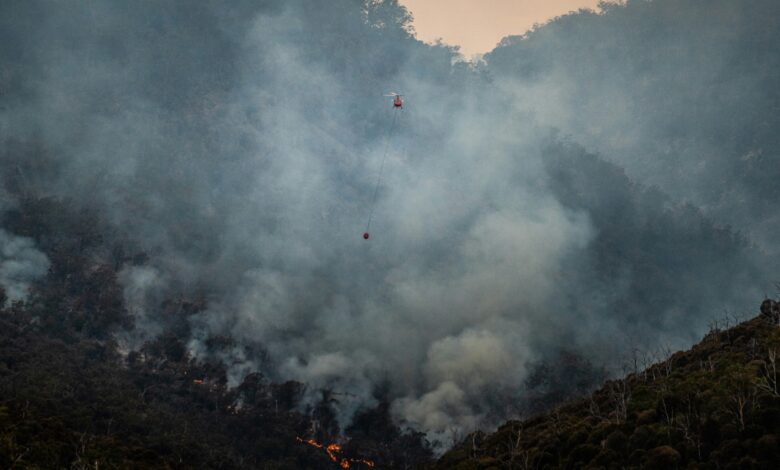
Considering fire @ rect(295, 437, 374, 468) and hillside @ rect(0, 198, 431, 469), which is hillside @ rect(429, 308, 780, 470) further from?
fire @ rect(295, 437, 374, 468)

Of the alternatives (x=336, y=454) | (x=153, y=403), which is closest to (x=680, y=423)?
(x=336, y=454)

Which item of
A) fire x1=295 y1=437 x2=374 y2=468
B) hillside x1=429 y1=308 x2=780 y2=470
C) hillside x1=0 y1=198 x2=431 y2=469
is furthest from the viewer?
fire x1=295 y1=437 x2=374 y2=468

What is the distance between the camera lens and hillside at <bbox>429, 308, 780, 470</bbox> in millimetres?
54125

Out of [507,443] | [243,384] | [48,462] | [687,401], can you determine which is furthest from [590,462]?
[243,384]

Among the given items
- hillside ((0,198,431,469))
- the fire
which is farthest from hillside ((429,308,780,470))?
the fire

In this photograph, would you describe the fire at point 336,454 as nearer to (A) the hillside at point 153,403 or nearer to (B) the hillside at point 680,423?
(A) the hillside at point 153,403

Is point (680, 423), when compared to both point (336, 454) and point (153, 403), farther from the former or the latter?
point (153, 403)

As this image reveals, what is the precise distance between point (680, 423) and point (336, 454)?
133m

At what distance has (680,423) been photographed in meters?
58.5

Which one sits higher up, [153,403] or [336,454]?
[153,403]

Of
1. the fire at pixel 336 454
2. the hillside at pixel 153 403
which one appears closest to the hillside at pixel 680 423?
the hillside at pixel 153 403

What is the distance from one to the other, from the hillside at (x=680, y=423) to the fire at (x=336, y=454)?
8759 centimetres

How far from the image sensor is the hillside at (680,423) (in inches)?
2131

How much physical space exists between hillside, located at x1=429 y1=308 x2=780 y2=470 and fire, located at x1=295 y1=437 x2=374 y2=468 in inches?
3448
